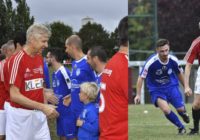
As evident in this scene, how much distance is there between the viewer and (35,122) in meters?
6.57

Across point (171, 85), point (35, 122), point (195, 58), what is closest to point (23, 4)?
point (171, 85)

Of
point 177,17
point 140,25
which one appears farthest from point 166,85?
point 140,25

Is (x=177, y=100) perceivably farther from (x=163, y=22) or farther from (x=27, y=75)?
(x=27, y=75)

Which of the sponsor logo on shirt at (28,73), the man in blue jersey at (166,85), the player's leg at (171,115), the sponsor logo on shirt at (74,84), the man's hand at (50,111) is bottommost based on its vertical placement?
the player's leg at (171,115)

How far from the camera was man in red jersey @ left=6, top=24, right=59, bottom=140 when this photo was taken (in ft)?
20.4

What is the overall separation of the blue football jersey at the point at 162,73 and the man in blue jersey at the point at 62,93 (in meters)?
1.95

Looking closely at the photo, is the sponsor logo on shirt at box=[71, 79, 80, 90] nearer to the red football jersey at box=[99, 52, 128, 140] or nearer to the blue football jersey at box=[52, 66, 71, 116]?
the blue football jersey at box=[52, 66, 71, 116]

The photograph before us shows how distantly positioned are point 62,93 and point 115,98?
3804 mm

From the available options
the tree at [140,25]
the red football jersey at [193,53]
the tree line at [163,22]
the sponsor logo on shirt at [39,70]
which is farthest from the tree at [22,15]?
the tree at [140,25]

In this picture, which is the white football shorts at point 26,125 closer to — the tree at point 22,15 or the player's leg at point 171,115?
the player's leg at point 171,115

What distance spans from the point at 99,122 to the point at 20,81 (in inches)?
37.0

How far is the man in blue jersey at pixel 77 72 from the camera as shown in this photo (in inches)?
333

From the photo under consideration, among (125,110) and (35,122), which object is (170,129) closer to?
(35,122)

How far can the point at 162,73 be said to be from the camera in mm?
11352
